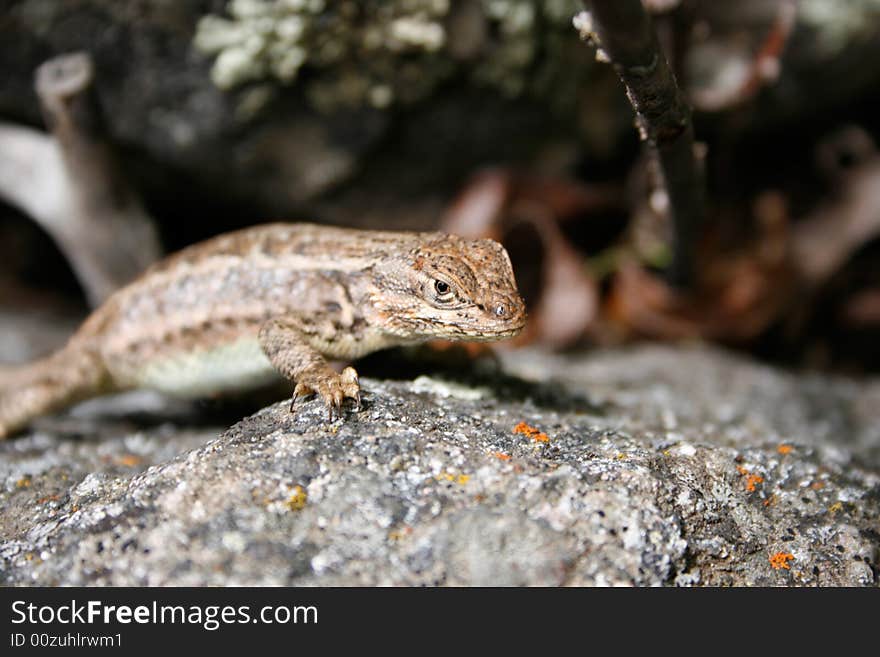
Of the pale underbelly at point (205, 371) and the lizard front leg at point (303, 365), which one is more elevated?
the pale underbelly at point (205, 371)

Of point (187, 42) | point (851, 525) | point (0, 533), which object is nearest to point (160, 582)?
point (0, 533)

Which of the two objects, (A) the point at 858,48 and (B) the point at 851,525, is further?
(A) the point at 858,48

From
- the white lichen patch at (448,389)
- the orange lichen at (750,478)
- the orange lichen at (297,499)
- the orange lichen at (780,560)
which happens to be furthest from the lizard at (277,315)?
the orange lichen at (780,560)

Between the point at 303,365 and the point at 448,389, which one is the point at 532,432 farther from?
the point at 303,365

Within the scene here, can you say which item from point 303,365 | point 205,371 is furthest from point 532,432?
point 205,371

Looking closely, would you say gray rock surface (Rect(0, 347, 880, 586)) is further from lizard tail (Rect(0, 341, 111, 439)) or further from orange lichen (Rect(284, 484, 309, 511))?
lizard tail (Rect(0, 341, 111, 439))

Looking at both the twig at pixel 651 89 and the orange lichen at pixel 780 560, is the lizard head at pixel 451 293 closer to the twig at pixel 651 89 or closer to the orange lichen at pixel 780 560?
the twig at pixel 651 89

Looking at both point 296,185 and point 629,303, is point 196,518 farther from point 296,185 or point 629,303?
point 629,303
